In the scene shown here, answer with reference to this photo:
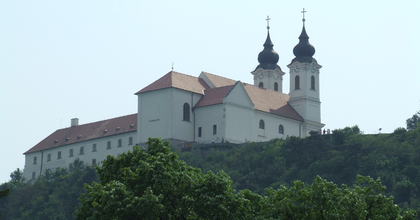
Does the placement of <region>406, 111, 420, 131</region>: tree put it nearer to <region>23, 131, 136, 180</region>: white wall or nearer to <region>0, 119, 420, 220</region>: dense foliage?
<region>0, 119, 420, 220</region>: dense foliage

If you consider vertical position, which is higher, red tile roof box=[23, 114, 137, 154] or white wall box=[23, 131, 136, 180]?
red tile roof box=[23, 114, 137, 154]

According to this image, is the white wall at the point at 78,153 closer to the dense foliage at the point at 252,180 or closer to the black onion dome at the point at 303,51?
the dense foliage at the point at 252,180

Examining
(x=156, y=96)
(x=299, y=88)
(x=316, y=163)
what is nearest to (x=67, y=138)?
(x=156, y=96)

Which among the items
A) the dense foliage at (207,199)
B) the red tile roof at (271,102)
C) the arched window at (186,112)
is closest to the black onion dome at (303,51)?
the red tile roof at (271,102)

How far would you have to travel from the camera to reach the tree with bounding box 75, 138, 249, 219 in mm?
36688

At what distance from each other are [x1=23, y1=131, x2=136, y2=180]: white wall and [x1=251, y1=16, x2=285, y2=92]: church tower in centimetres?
1854

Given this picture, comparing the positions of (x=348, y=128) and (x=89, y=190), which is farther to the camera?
(x=348, y=128)

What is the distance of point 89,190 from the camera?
132 feet

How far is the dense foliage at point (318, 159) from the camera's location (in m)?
80.8

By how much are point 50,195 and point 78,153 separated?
8.86 metres

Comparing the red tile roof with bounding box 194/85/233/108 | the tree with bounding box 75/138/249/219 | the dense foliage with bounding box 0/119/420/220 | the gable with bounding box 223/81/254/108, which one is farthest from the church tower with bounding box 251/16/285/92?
the tree with bounding box 75/138/249/219

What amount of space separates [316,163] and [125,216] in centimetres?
4904

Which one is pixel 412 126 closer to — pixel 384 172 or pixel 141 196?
pixel 384 172

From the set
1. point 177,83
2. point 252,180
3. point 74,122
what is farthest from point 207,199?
point 74,122
